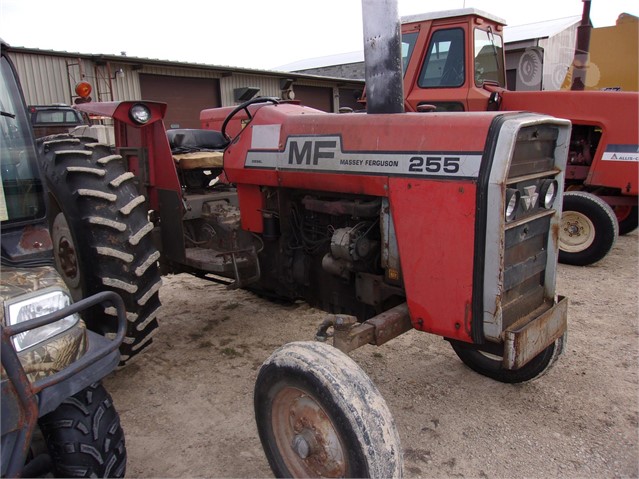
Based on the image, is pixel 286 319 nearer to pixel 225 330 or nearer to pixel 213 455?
pixel 225 330

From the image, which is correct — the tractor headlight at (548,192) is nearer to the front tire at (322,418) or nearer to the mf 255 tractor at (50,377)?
the front tire at (322,418)

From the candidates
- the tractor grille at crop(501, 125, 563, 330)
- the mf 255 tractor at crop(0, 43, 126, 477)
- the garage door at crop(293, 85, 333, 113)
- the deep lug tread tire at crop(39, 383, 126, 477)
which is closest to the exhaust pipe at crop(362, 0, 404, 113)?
the tractor grille at crop(501, 125, 563, 330)

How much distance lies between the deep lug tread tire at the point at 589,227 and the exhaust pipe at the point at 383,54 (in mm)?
3607

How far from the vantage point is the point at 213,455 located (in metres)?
2.53

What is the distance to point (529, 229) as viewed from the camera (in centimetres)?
249

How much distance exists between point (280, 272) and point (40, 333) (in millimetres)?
1775

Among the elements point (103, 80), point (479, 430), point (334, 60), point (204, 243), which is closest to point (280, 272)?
point (204, 243)

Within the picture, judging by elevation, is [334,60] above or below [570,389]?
above

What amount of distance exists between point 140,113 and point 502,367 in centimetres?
276

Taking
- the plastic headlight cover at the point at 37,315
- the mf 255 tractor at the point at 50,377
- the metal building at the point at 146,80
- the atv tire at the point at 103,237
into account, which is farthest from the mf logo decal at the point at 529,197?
the metal building at the point at 146,80

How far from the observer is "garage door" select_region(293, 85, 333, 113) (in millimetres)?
18062

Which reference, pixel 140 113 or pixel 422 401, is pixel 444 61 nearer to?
pixel 140 113

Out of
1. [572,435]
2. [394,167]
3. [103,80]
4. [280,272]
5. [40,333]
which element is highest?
[103,80]

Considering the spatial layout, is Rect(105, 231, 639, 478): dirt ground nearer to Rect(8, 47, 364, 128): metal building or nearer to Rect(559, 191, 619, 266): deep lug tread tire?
Rect(559, 191, 619, 266): deep lug tread tire
